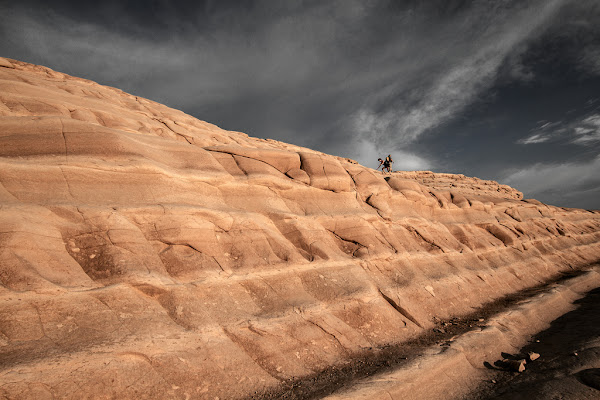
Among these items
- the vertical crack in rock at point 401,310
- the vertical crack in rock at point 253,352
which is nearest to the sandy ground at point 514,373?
the vertical crack in rock at point 253,352

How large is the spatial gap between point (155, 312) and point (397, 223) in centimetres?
1075

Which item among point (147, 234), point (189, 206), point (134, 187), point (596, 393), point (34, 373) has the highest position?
point (134, 187)

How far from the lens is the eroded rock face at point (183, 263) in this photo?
479 cm

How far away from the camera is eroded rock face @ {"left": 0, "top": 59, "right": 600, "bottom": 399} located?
4.79 meters

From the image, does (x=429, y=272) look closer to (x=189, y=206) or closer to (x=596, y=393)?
(x=596, y=393)

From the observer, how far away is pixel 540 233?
22969 mm

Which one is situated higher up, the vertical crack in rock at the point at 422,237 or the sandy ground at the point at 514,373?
the vertical crack in rock at the point at 422,237

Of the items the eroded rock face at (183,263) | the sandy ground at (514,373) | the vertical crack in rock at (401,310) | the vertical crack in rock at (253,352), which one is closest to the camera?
the eroded rock face at (183,263)

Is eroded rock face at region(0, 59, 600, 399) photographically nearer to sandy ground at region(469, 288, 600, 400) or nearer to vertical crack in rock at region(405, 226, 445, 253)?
vertical crack in rock at region(405, 226, 445, 253)

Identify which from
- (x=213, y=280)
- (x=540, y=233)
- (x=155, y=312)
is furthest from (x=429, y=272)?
(x=540, y=233)

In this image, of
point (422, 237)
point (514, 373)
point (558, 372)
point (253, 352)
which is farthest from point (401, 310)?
point (422, 237)

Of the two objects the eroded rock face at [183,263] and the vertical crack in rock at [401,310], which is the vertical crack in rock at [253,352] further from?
the vertical crack in rock at [401,310]

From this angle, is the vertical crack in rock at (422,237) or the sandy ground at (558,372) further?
the vertical crack in rock at (422,237)

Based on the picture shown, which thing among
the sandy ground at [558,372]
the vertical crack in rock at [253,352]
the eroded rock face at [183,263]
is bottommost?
the sandy ground at [558,372]
